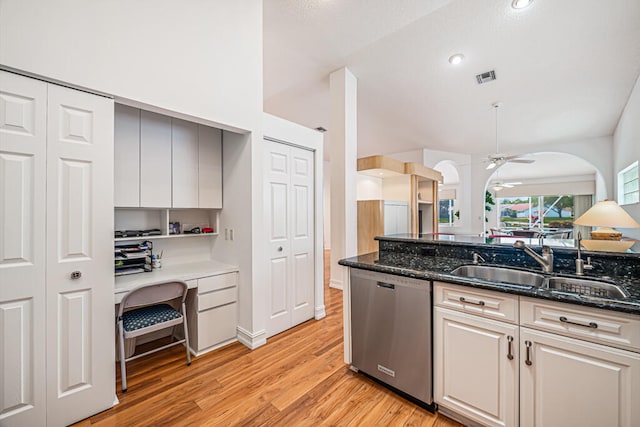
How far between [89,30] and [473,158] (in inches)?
347

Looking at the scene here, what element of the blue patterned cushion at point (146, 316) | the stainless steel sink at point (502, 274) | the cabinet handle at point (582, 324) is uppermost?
the stainless steel sink at point (502, 274)

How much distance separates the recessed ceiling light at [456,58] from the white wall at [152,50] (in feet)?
8.43

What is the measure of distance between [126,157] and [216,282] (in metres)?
1.36

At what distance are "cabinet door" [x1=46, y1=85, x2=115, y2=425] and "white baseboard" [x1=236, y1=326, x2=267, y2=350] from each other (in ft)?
3.45

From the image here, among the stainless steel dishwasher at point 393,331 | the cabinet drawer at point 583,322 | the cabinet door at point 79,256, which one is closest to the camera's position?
the cabinet drawer at point 583,322

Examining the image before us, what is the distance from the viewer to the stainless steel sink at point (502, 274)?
1735 millimetres

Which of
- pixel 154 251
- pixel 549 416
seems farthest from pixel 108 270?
pixel 549 416

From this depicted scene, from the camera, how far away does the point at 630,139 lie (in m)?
4.22

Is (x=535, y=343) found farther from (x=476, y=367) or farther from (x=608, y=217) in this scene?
(x=608, y=217)

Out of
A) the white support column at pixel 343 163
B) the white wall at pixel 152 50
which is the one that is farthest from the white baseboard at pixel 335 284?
the white wall at pixel 152 50

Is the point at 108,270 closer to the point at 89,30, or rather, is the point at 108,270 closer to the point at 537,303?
the point at 89,30

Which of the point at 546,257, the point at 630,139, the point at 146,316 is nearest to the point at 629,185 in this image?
the point at 630,139

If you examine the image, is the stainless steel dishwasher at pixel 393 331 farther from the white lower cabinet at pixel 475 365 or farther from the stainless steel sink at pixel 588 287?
the stainless steel sink at pixel 588 287

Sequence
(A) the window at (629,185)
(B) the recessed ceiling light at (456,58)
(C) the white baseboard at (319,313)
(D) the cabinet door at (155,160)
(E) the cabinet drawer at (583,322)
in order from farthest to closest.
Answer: (A) the window at (629,185) < (B) the recessed ceiling light at (456,58) < (C) the white baseboard at (319,313) < (D) the cabinet door at (155,160) < (E) the cabinet drawer at (583,322)
